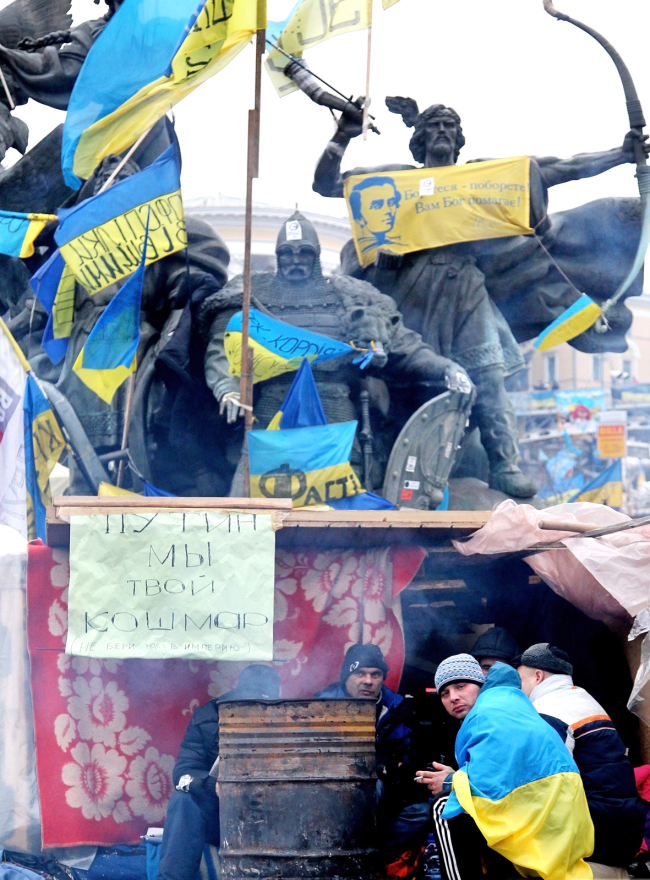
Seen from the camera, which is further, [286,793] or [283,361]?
[283,361]

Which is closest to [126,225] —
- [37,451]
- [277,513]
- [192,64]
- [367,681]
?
[192,64]

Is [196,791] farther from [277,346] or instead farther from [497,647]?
[277,346]

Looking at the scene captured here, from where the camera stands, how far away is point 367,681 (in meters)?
5.68

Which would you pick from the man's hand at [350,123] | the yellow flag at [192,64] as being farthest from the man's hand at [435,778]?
the man's hand at [350,123]

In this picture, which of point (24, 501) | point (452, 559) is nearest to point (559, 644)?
point (452, 559)

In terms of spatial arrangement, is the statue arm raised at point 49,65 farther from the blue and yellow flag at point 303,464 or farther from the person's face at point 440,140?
the blue and yellow flag at point 303,464

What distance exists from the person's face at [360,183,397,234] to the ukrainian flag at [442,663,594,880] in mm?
6069

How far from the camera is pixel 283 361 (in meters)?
8.07

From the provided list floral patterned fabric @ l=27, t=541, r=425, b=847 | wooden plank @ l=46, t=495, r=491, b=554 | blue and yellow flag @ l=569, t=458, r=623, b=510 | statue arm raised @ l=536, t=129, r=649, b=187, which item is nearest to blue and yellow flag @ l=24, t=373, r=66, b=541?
floral patterned fabric @ l=27, t=541, r=425, b=847

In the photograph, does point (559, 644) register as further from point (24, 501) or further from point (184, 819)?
point (24, 501)

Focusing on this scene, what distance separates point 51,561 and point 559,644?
9.99 ft

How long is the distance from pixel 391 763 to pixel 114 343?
3.43 m

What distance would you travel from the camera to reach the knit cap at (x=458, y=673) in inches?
195

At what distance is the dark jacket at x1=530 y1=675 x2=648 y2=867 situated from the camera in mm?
4586
